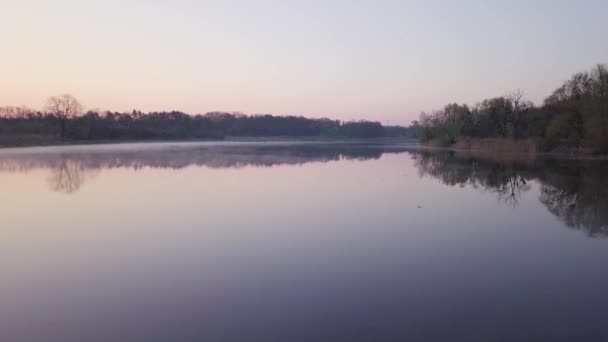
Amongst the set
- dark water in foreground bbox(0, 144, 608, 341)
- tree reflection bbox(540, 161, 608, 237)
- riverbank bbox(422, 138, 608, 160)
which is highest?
riverbank bbox(422, 138, 608, 160)

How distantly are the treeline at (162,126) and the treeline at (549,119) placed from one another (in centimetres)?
5177

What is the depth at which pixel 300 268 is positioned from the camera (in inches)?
231

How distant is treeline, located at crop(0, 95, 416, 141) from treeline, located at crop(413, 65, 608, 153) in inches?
2038

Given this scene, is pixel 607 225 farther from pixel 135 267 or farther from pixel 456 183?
pixel 135 267

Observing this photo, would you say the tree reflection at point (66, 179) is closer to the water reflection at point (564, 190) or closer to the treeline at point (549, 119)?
the water reflection at point (564, 190)

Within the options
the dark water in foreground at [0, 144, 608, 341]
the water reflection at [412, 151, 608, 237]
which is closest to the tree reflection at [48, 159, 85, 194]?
the dark water in foreground at [0, 144, 608, 341]

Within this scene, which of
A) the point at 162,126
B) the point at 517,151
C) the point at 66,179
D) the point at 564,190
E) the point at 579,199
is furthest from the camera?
the point at 162,126

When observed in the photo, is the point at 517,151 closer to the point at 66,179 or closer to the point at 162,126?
the point at 66,179

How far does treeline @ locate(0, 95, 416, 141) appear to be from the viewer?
63.4 metres

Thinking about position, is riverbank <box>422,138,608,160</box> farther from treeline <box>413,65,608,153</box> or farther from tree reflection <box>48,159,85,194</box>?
tree reflection <box>48,159,85,194</box>

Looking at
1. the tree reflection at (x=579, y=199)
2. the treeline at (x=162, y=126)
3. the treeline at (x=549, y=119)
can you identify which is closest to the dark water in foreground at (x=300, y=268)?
the tree reflection at (x=579, y=199)

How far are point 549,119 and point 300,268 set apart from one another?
149ft

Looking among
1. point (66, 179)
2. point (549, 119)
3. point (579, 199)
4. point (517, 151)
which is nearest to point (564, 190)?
point (579, 199)

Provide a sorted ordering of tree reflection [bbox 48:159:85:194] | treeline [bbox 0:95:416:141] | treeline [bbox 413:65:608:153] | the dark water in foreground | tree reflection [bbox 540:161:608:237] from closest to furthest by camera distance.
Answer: the dark water in foreground
tree reflection [bbox 540:161:608:237]
tree reflection [bbox 48:159:85:194]
treeline [bbox 413:65:608:153]
treeline [bbox 0:95:416:141]
